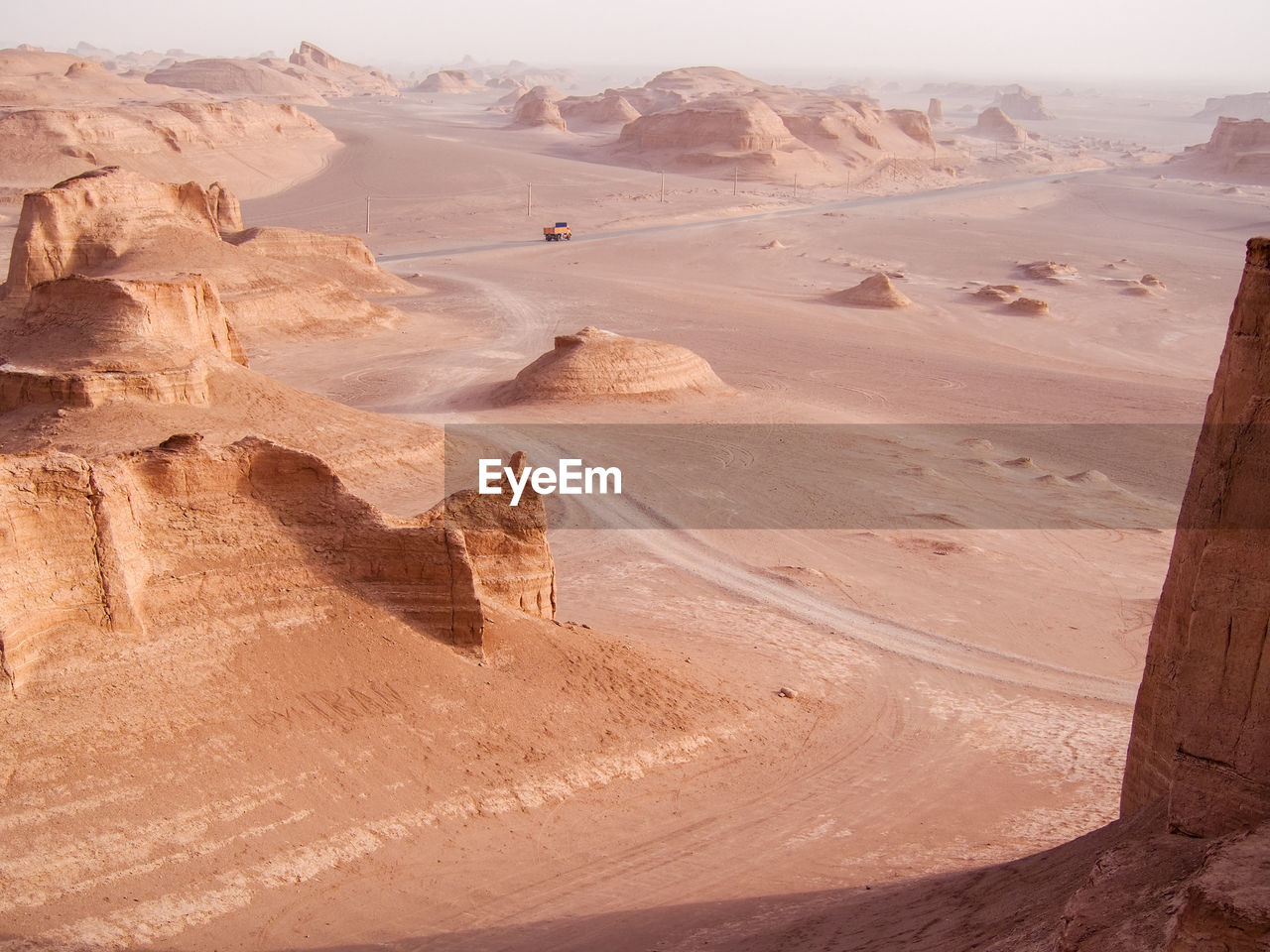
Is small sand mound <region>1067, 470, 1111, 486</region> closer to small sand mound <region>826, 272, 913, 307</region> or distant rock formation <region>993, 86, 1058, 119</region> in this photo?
small sand mound <region>826, 272, 913, 307</region>

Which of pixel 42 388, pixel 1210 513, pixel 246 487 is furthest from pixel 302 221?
pixel 1210 513

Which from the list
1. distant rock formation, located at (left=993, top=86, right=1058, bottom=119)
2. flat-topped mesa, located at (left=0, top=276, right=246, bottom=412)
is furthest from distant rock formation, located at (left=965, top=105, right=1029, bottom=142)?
flat-topped mesa, located at (left=0, top=276, right=246, bottom=412)

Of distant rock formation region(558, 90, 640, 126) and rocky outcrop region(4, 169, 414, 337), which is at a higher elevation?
distant rock formation region(558, 90, 640, 126)

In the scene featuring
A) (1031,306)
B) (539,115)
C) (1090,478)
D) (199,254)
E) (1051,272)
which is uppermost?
(539,115)

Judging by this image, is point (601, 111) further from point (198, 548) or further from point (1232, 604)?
point (1232, 604)

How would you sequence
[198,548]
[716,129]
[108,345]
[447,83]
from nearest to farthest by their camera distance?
1. [198,548]
2. [108,345]
3. [716,129]
4. [447,83]

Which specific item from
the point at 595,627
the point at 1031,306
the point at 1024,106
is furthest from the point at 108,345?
the point at 1024,106

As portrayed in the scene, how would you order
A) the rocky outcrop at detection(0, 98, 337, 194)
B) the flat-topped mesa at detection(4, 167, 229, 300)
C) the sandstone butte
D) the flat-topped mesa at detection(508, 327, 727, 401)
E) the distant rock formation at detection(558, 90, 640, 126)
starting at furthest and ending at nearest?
1. the distant rock formation at detection(558, 90, 640, 126)
2. the rocky outcrop at detection(0, 98, 337, 194)
3. the flat-topped mesa at detection(508, 327, 727, 401)
4. the flat-topped mesa at detection(4, 167, 229, 300)
5. the sandstone butte
